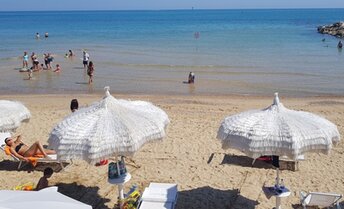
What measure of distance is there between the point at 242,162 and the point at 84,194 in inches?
152

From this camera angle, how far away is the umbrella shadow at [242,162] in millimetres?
9172

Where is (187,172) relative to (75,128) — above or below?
below

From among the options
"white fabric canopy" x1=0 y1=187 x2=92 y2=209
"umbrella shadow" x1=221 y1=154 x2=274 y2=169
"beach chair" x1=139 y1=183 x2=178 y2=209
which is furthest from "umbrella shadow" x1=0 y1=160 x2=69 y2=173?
"umbrella shadow" x1=221 y1=154 x2=274 y2=169

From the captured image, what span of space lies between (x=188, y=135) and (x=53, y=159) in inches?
166

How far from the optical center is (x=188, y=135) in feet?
38.2

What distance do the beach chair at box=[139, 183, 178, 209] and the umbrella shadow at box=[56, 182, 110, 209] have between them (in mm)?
1061

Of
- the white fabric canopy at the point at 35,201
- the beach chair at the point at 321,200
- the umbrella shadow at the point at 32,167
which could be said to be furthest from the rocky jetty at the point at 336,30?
the white fabric canopy at the point at 35,201

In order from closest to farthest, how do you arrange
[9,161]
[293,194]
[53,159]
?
[293,194]
[53,159]
[9,161]

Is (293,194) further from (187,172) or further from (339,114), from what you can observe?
(339,114)

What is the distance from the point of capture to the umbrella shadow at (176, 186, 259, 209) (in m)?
7.51

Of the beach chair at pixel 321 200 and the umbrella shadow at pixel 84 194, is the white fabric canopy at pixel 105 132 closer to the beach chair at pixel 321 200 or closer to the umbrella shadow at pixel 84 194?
the umbrella shadow at pixel 84 194

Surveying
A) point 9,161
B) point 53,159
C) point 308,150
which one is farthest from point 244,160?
point 9,161

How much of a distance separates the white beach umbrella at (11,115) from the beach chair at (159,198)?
3.47 meters

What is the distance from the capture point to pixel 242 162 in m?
9.42
